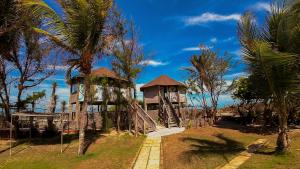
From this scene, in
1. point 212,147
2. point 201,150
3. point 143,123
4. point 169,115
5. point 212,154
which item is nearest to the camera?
point 212,154

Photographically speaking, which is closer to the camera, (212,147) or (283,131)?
(283,131)

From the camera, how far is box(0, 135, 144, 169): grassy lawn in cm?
1332

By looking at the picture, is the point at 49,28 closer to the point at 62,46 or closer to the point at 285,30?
the point at 62,46

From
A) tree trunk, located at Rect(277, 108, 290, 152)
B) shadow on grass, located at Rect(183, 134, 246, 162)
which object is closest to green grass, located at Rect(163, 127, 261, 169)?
shadow on grass, located at Rect(183, 134, 246, 162)

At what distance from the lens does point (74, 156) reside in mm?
15188

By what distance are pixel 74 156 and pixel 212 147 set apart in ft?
25.5

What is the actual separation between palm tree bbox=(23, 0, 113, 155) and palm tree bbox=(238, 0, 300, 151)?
298 inches

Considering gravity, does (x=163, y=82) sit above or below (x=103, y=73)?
below

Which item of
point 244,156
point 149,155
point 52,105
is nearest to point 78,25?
point 149,155

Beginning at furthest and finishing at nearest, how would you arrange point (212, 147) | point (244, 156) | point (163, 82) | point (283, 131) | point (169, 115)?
point (163, 82) < point (169, 115) < point (212, 147) < point (244, 156) < point (283, 131)

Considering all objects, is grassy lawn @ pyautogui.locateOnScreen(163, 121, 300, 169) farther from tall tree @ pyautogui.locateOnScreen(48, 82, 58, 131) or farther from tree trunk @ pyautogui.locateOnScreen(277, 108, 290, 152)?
tall tree @ pyautogui.locateOnScreen(48, 82, 58, 131)

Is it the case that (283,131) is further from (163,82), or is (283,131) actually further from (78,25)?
(163,82)


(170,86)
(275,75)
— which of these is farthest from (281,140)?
(170,86)

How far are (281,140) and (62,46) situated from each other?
12.2 meters
